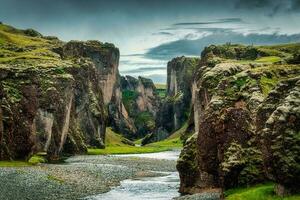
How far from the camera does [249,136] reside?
7588 centimetres

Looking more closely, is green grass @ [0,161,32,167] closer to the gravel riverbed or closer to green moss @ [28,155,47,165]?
green moss @ [28,155,47,165]

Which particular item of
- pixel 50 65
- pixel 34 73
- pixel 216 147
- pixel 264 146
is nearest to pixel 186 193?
pixel 216 147

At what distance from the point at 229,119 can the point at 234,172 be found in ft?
29.1

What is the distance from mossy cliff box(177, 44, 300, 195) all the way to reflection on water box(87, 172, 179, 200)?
14.2 ft

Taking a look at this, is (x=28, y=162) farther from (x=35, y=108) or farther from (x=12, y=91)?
(x=12, y=91)

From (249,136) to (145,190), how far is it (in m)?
23.1

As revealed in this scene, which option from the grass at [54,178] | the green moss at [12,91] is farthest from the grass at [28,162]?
the grass at [54,178]

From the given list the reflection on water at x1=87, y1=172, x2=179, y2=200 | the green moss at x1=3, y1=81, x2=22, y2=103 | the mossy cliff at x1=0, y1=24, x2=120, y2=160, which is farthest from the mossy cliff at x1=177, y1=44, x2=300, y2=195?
the green moss at x1=3, y1=81, x2=22, y2=103

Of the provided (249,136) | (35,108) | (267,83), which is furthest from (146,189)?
(35,108)

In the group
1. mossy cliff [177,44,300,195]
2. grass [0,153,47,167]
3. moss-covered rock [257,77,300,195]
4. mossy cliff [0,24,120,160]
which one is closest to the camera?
moss-covered rock [257,77,300,195]

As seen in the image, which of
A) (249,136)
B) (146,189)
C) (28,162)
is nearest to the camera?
(249,136)

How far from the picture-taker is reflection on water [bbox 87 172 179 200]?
81.3m

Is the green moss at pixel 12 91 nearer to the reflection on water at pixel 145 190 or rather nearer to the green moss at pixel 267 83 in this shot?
the reflection on water at pixel 145 190

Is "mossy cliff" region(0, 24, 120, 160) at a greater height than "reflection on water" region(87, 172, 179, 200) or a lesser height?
greater
